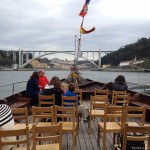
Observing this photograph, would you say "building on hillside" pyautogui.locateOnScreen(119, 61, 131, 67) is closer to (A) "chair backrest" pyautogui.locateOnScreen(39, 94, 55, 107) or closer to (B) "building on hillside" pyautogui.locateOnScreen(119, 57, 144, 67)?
Result: (B) "building on hillside" pyautogui.locateOnScreen(119, 57, 144, 67)

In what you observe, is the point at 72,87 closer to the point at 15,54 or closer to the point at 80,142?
the point at 80,142

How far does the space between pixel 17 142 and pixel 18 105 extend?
5.08 metres

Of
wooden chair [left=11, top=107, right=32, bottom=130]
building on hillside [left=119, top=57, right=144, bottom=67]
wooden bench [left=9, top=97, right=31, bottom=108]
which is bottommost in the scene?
wooden bench [left=9, top=97, right=31, bottom=108]

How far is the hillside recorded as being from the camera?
96.2 metres

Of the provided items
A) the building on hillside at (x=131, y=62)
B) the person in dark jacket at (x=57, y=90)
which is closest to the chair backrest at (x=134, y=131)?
the person in dark jacket at (x=57, y=90)

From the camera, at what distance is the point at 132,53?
10156 centimetres

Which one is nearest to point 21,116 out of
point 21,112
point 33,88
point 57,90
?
point 21,112

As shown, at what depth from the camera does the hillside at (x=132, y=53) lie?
316 ft

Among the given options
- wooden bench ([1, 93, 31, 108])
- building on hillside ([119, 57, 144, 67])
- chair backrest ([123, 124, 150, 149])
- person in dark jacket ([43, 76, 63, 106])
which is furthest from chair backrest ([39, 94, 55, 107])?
building on hillside ([119, 57, 144, 67])

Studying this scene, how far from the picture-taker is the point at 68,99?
242 inches

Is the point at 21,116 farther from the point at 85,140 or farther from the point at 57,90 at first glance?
the point at 57,90

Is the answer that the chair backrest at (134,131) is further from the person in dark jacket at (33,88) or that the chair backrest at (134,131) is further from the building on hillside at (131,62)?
the building on hillside at (131,62)

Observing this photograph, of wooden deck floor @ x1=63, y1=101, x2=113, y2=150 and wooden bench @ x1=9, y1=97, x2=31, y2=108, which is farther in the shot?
wooden bench @ x1=9, y1=97, x2=31, y2=108

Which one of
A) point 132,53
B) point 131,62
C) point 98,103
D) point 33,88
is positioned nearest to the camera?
point 98,103
